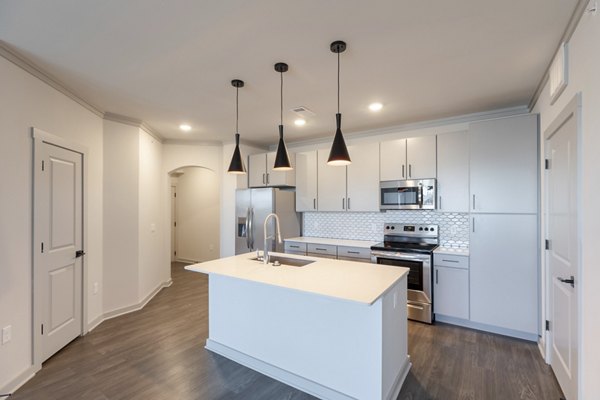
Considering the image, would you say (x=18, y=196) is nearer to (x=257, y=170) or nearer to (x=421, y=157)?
(x=257, y=170)

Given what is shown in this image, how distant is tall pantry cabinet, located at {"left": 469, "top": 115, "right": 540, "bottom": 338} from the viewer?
3.10 metres

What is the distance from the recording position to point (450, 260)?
139 inches

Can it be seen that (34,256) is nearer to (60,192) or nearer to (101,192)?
(60,192)

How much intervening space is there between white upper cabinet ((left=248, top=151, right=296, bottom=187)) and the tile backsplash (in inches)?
31.8

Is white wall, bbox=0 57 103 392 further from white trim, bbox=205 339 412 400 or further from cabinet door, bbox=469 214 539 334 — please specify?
cabinet door, bbox=469 214 539 334

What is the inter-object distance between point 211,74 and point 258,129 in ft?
6.45

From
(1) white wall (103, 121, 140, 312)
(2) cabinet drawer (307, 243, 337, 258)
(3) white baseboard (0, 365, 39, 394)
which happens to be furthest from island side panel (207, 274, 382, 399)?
(2) cabinet drawer (307, 243, 337, 258)

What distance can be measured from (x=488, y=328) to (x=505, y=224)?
1212 millimetres

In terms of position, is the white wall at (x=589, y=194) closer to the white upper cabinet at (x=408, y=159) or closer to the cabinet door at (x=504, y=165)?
the cabinet door at (x=504, y=165)

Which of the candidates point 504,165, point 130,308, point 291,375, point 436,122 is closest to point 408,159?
point 436,122

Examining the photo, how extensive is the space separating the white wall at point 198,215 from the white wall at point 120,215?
8.61 feet

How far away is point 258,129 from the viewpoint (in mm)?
4629

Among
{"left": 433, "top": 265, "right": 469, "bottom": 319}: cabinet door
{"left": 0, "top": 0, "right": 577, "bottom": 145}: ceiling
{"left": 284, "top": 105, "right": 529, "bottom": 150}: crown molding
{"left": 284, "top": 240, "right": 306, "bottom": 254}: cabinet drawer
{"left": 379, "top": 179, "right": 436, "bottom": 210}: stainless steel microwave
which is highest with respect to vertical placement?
{"left": 0, "top": 0, "right": 577, "bottom": 145}: ceiling

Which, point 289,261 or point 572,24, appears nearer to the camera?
point 572,24
